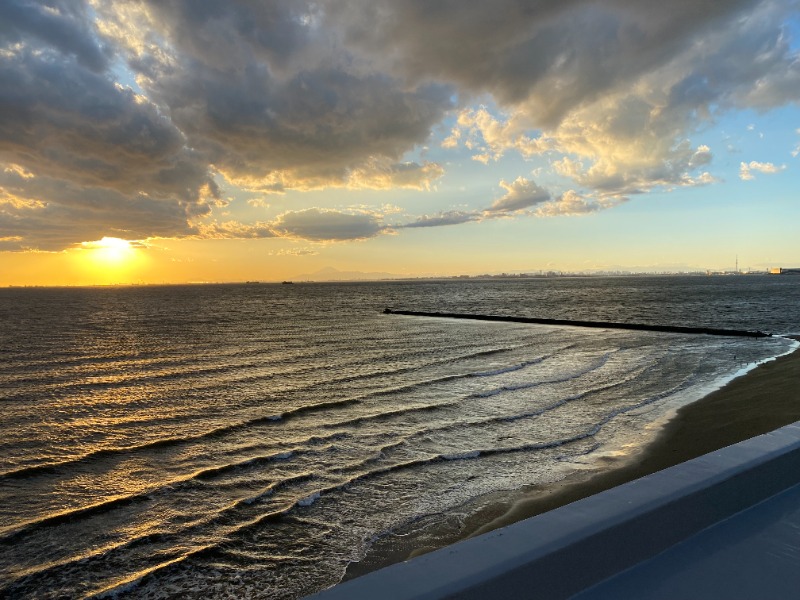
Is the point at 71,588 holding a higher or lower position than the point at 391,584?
lower

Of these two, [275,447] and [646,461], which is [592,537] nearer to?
[646,461]

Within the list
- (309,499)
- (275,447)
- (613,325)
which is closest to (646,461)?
(309,499)

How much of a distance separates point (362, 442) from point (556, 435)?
4397 mm

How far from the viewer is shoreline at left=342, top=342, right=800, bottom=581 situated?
6638mm

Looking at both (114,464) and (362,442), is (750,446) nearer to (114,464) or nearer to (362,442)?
(362,442)

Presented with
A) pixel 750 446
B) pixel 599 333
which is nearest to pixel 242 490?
pixel 750 446

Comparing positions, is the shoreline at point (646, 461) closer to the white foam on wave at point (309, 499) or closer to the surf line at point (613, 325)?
the white foam on wave at point (309, 499)

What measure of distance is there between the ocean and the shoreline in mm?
316

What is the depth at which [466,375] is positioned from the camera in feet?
63.8

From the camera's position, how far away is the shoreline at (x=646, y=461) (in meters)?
6.64

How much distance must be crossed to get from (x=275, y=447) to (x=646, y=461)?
750 centimetres

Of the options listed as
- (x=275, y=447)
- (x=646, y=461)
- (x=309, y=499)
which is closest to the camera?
(x=309, y=499)

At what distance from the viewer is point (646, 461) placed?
32.0 ft

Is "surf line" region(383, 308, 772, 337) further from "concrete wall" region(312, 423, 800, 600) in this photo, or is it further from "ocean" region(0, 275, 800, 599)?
"concrete wall" region(312, 423, 800, 600)
